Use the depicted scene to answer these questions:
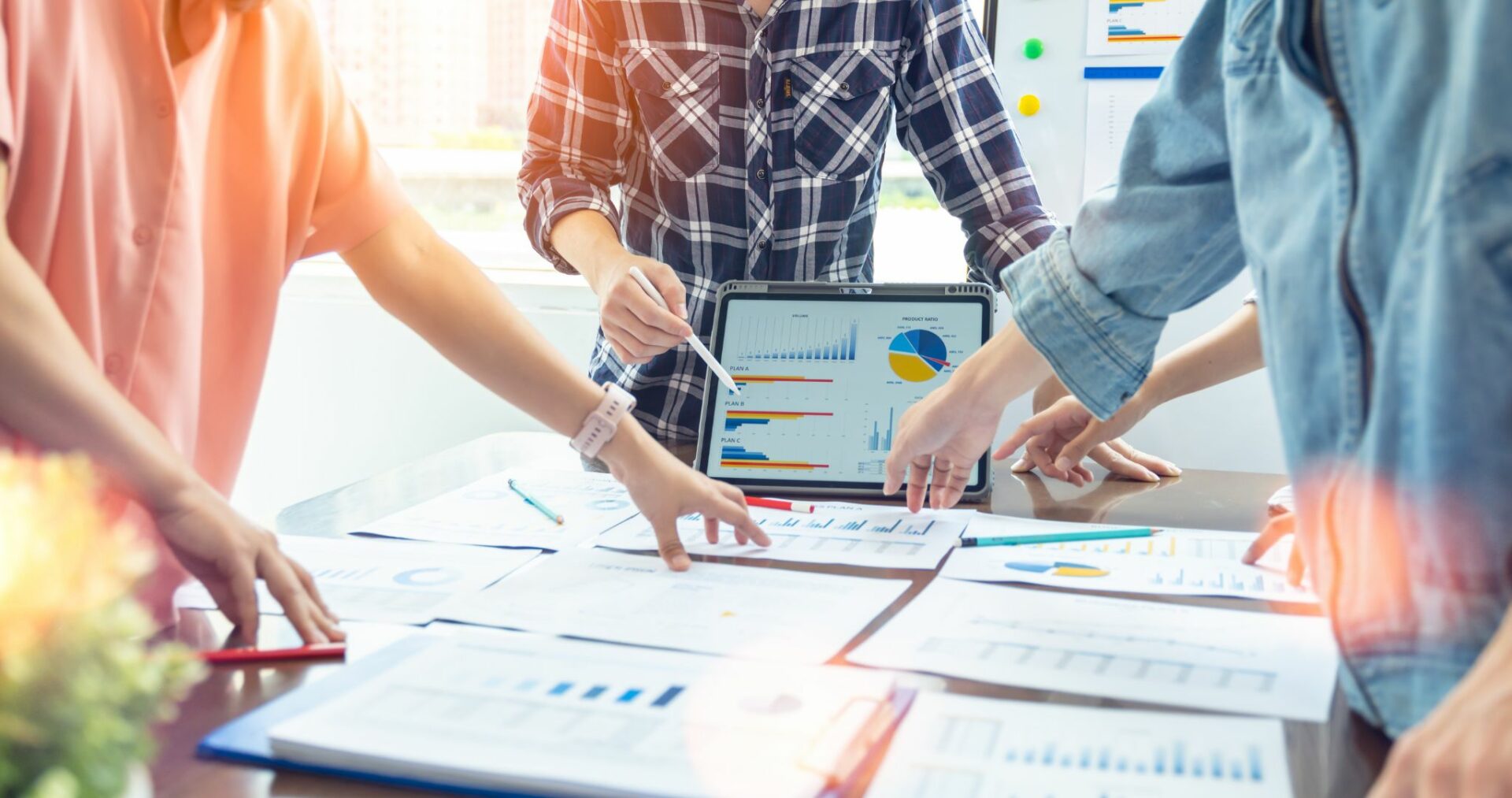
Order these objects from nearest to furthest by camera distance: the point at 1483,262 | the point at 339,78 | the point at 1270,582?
the point at 1483,262
the point at 1270,582
the point at 339,78

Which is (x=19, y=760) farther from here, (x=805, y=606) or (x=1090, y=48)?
(x=1090, y=48)

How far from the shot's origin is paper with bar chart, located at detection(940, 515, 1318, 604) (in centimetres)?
93

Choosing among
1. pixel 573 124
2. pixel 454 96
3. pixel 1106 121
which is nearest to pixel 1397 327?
pixel 573 124

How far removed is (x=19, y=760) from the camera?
279mm

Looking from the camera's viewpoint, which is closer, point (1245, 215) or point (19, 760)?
point (19, 760)

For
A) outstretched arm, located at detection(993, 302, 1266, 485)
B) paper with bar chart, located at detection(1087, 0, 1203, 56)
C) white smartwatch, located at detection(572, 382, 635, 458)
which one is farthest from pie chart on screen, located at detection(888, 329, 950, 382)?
paper with bar chart, located at detection(1087, 0, 1203, 56)

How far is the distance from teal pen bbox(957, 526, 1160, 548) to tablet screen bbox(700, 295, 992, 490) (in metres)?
0.20

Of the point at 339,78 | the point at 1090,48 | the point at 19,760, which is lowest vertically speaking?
the point at 19,760

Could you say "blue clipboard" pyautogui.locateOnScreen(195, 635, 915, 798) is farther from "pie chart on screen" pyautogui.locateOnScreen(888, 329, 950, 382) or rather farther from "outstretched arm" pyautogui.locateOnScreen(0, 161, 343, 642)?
"pie chart on screen" pyautogui.locateOnScreen(888, 329, 950, 382)

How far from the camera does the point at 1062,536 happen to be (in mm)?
1093

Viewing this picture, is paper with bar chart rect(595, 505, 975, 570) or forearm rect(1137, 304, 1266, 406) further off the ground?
forearm rect(1137, 304, 1266, 406)

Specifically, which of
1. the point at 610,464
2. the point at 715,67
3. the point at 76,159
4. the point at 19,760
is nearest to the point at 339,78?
the point at 76,159

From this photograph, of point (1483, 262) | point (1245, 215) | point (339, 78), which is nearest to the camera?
point (1483, 262)

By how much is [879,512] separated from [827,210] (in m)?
0.52
